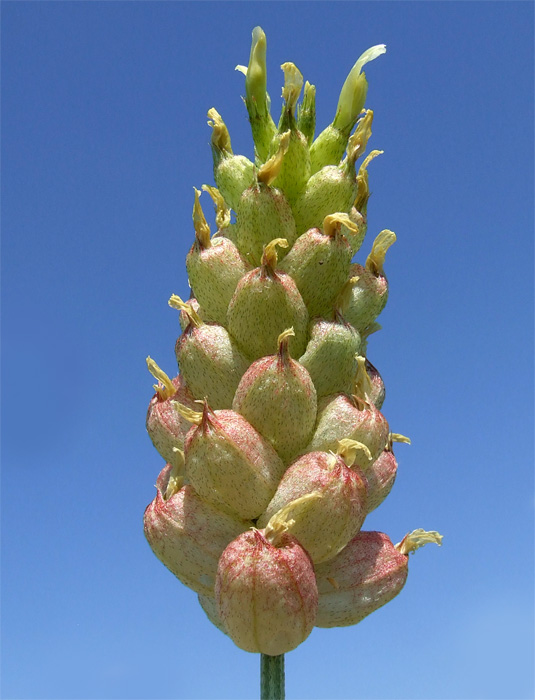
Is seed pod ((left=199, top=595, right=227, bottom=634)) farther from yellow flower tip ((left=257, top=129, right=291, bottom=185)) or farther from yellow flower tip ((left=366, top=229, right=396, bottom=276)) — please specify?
yellow flower tip ((left=257, top=129, right=291, bottom=185))

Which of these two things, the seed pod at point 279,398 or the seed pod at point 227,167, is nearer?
the seed pod at point 279,398

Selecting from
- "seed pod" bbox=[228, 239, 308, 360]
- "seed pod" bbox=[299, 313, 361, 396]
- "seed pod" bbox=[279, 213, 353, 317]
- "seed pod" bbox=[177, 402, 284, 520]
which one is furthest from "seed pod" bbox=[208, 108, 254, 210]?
"seed pod" bbox=[177, 402, 284, 520]

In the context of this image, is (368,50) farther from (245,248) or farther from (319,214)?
(245,248)

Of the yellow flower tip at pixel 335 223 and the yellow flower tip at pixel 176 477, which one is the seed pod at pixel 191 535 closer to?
the yellow flower tip at pixel 176 477

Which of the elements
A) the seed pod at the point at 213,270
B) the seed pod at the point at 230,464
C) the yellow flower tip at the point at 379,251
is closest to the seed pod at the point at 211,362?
the seed pod at the point at 213,270

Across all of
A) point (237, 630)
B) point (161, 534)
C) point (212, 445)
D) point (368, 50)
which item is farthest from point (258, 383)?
point (368, 50)
